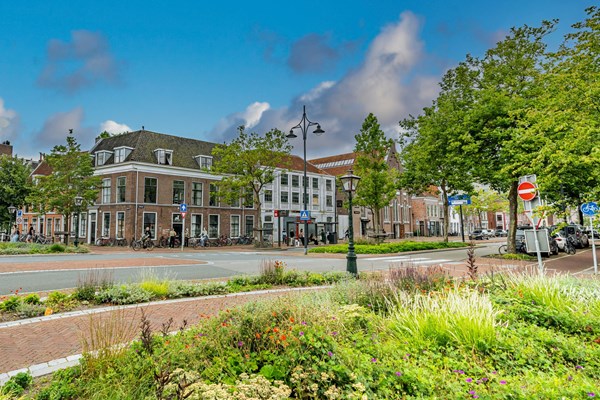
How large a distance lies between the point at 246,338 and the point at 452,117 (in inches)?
927

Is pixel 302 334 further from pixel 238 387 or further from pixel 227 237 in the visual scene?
pixel 227 237

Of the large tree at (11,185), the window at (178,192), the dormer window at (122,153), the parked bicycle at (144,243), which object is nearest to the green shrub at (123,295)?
the parked bicycle at (144,243)

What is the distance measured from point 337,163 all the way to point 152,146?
1429 inches

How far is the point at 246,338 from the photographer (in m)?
4.32

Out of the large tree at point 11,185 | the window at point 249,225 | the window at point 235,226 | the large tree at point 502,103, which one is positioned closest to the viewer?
the large tree at point 502,103

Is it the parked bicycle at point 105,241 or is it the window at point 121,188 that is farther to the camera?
the window at point 121,188

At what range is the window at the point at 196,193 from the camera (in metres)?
43.0

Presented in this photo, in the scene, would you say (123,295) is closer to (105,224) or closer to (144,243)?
(144,243)

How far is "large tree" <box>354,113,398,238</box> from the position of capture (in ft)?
104

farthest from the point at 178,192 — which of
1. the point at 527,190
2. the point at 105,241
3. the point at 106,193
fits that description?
the point at 527,190

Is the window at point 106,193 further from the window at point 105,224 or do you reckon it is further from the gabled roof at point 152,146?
the gabled roof at point 152,146

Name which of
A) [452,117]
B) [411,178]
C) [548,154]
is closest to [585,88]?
[548,154]

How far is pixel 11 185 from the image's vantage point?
43156 millimetres

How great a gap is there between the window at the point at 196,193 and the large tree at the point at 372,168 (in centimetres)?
1940
